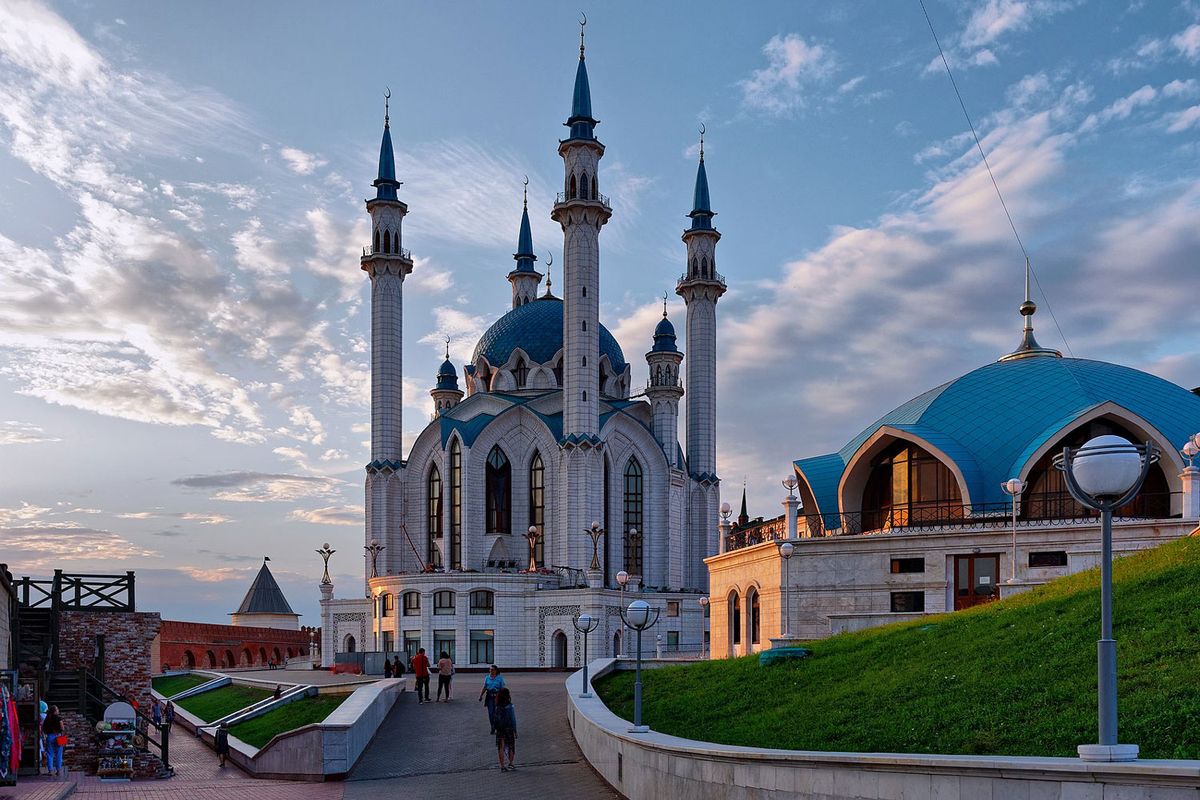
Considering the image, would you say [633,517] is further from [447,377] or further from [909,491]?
[909,491]

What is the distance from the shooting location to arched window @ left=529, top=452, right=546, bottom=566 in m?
57.8

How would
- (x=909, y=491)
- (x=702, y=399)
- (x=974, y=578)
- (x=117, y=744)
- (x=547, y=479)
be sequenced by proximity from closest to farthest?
(x=117, y=744) < (x=974, y=578) < (x=909, y=491) < (x=547, y=479) < (x=702, y=399)

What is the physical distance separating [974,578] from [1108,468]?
74.2ft

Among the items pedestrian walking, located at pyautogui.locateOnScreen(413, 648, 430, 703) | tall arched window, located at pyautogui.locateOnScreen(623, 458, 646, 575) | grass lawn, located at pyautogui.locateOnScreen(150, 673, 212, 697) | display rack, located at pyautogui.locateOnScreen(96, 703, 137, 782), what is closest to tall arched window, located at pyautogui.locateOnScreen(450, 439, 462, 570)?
tall arched window, located at pyautogui.locateOnScreen(623, 458, 646, 575)

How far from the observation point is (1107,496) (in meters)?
8.03

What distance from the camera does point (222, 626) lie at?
65938 mm

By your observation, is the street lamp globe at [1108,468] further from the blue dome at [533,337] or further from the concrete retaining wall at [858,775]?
the blue dome at [533,337]

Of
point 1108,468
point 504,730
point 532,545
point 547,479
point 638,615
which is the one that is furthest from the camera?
point 547,479

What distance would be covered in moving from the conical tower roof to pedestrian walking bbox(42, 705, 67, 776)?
5717cm

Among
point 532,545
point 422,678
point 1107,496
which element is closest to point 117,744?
point 422,678

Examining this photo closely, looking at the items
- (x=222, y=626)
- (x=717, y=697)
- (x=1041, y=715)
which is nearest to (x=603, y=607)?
(x=222, y=626)

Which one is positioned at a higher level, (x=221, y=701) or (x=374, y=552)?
(x=374, y=552)

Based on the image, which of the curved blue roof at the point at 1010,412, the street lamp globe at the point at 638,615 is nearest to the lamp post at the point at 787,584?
the curved blue roof at the point at 1010,412

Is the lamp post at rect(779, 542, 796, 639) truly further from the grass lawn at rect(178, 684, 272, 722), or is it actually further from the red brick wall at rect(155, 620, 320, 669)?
the red brick wall at rect(155, 620, 320, 669)
